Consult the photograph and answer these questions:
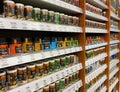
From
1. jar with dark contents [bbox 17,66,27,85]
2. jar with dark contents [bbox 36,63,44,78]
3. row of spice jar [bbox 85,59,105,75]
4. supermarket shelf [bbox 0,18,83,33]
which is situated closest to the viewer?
supermarket shelf [bbox 0,18,83,33]

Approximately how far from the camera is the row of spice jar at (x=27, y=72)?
1.46 meters

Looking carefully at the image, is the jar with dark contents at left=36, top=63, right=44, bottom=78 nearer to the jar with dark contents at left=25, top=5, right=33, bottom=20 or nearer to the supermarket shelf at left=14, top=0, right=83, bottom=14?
the jar with dark contents at left=25, top=5, right=33, bottom=20

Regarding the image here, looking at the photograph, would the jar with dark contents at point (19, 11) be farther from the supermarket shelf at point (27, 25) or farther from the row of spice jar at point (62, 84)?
the row of spice jar at point (62, 84)

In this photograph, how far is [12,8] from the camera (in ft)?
4.94

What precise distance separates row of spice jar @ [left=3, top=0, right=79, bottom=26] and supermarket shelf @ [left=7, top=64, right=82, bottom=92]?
472 millimetres

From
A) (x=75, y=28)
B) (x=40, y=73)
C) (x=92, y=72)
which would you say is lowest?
(x=92, y=72)

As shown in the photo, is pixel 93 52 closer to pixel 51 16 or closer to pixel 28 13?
pixel 51 16

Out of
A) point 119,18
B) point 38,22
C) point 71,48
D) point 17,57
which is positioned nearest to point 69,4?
point 71,48

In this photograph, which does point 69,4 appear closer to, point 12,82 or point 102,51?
point 12,82

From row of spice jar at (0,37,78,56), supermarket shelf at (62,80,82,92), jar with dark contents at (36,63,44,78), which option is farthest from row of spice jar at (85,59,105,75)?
jar with dark contents at (36,63,44,78)

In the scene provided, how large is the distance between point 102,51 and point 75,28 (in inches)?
60.4

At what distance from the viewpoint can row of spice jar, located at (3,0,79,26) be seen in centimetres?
148

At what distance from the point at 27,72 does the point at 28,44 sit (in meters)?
0.21

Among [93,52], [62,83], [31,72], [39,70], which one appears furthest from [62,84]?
[93,52]
